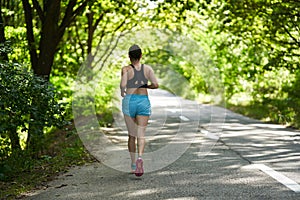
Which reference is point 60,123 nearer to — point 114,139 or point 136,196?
point 136,196

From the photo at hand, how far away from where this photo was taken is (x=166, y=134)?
1409cm

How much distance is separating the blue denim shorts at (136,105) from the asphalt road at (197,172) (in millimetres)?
963

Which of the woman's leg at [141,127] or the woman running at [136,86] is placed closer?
the woman running at [136,86]

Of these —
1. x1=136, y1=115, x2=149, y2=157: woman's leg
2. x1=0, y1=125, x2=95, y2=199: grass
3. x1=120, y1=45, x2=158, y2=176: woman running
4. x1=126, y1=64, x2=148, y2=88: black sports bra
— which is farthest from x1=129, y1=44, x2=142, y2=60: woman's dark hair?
x1=0, y1=125, x2=95, y2=199: grass

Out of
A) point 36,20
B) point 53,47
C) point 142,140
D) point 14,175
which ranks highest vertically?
point 36,20

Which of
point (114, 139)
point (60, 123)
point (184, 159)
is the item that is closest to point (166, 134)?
point (114, 139)

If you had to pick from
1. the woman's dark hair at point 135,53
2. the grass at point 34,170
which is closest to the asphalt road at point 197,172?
the grass at point 34,170

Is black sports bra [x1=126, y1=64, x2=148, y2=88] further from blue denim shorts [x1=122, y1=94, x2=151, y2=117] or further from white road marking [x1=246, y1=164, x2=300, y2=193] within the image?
white road marking [x1=246, y1=164, x2=300, y2=193]

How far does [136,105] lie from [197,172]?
1401mm

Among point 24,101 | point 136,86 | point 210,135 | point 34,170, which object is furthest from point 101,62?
point 136,86

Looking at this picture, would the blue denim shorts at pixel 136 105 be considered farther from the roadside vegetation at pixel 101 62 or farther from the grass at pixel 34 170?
the grass at pixel 34 170

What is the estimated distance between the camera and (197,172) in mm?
7906

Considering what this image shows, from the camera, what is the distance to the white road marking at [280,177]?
657 centimetres

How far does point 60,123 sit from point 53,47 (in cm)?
474
